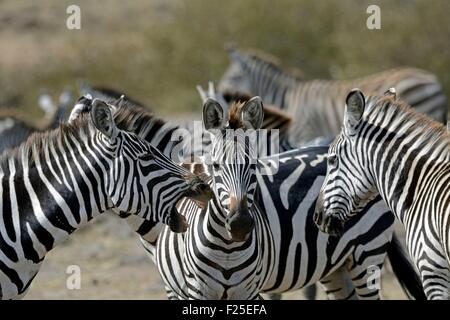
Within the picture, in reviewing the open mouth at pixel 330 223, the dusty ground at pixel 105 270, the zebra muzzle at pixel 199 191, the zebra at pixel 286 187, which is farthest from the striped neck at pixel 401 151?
the dusty ground at pixel 105 270

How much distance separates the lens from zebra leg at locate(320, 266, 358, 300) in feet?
23.7

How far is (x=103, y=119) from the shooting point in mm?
5656

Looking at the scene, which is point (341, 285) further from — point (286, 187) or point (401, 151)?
point (401, 151)

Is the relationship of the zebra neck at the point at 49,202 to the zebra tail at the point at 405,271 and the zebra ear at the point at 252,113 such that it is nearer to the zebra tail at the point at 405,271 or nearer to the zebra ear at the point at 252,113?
the zebra ear at the point at 252,113

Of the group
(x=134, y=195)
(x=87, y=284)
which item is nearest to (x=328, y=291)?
(x=134, y=195)

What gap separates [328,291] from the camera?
734cm

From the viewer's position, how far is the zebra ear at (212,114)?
564 centimetres

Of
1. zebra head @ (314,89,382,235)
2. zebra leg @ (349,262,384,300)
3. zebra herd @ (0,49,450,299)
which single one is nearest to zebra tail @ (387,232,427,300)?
zebra leg @ (349,262,384,300)

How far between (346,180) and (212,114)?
0.87 m

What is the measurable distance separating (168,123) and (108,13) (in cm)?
3546

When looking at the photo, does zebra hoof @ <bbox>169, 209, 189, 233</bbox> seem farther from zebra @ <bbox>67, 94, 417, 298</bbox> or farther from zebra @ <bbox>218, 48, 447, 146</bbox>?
zebra @ <bbox>218, 48, 447, 146</bbox>

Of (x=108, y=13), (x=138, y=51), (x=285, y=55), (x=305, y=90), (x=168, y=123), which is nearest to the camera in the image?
(x=168, y=123)
